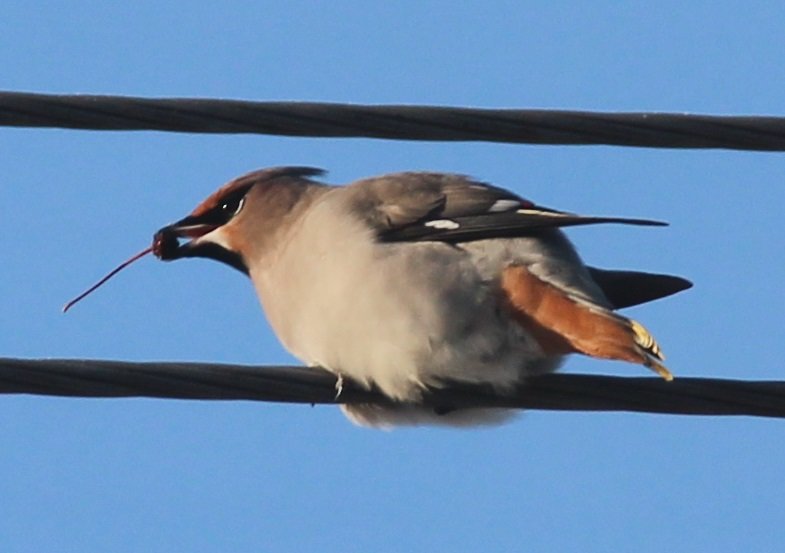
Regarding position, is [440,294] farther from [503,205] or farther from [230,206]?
[230,206]

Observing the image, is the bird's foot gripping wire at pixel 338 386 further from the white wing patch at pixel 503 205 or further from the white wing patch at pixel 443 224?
the white wing patch at pixel 503 205

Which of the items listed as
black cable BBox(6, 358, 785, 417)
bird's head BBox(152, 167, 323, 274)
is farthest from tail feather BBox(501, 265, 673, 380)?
bird's head BBox(152, 167, 323, 274)

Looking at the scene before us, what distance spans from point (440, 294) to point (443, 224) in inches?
15.4

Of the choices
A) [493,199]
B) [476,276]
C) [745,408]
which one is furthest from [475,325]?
[745,408]

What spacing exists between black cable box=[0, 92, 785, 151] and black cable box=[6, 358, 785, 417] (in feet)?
2.29

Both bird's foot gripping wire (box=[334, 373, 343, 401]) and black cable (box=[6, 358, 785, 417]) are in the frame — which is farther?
bird's foot gripping wire (box=[334, 373, 343, 401])

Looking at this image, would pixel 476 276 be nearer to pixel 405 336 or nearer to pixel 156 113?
pixel 405 336

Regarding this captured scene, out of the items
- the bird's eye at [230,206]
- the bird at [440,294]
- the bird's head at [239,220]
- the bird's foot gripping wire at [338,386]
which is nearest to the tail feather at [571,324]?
the bird at [440,294]

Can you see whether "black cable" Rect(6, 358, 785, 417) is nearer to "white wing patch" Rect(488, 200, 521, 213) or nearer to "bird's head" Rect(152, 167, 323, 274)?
"white wing patch" Rect(488, 200, 521, 213)

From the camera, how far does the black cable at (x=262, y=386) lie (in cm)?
490

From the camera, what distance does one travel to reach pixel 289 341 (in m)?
6.45

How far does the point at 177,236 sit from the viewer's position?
23.0 ft

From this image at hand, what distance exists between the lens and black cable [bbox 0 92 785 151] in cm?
497

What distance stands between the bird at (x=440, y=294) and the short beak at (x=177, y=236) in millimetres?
555
